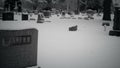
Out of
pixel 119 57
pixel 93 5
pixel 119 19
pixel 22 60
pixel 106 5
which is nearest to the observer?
pixel 22 60

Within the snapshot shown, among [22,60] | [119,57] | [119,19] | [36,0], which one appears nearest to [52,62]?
[22,60]

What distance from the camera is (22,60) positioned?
498cm

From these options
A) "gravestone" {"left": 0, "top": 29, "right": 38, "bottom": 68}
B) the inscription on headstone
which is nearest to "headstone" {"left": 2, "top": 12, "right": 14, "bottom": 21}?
"gravestone" {"left": 0, "top": 29, "right": 38, "bottom": 68}

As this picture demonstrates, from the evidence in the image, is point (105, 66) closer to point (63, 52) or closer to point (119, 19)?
point (63, 52)

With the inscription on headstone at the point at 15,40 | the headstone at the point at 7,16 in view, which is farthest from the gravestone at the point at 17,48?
the headstone at the point at 7,16

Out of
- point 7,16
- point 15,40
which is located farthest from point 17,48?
point 7,16

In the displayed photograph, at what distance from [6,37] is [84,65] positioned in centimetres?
278

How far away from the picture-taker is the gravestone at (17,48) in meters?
4.49

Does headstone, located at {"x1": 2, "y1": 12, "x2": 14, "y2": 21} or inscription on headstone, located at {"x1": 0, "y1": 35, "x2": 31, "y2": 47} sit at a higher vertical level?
headstone, located at {"x1": 2, "y1": 12, "x2": 14, "y2": 21}

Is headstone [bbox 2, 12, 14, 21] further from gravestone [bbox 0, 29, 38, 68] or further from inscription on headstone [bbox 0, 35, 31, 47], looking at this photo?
inscription on headstone [bbox 0, 35, 31, 47]

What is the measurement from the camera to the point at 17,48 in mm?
4719

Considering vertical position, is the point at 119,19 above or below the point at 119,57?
above

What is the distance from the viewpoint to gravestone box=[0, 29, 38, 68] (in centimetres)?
449

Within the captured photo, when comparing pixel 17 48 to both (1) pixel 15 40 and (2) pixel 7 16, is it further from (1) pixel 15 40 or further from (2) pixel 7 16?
(2) pixel 7 16
